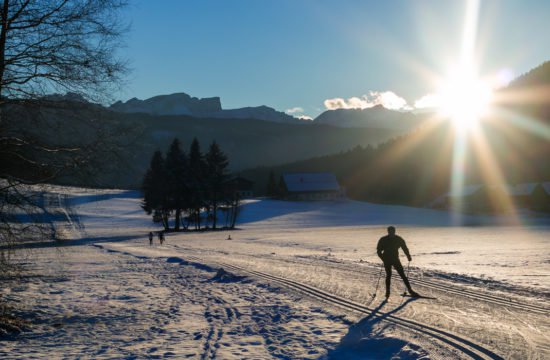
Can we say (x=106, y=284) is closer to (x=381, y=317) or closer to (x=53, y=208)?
(x=53, y=208)

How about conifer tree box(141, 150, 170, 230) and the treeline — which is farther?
the treeline

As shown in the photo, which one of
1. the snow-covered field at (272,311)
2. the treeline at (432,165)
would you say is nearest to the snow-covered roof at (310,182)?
the treeline at (432,165)

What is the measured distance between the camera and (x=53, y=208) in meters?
8.14

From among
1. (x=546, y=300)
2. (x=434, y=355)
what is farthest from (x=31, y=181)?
(x=546, y=300)

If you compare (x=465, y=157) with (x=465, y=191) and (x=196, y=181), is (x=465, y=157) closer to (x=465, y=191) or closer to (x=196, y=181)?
(x=465, y=191)

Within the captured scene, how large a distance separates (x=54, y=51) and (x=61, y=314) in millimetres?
6369

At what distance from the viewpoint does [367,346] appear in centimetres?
780

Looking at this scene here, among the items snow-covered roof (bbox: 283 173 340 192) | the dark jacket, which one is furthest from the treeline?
the dark jacket

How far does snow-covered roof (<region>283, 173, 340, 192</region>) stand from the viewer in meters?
110

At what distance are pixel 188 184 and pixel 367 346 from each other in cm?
5096

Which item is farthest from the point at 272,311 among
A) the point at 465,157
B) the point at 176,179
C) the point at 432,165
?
the point at 465,157

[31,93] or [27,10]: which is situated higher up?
[27,10]

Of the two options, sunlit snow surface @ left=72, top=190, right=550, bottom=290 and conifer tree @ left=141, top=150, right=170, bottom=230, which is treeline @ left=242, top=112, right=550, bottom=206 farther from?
conifer tree @ left=141, top=150, right=170, bottom=230

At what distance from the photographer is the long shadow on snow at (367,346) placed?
24.0ft
